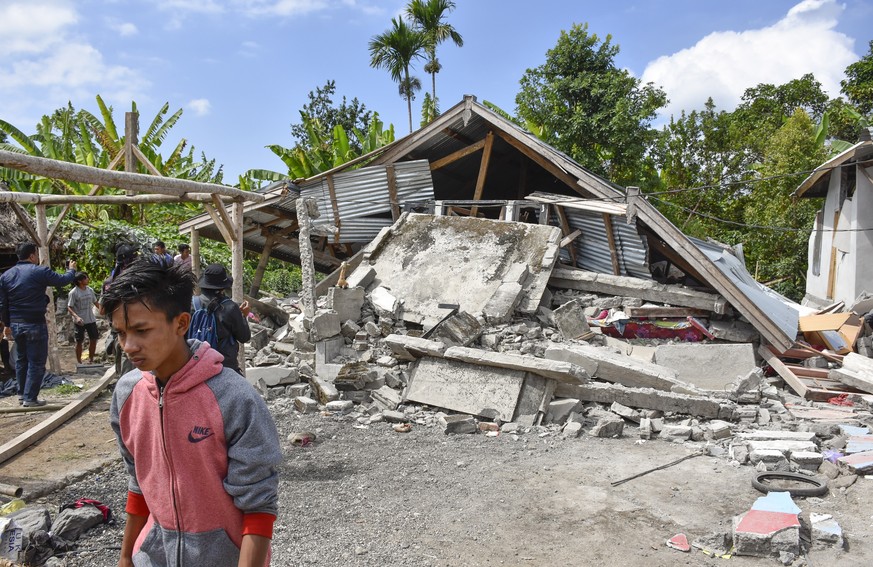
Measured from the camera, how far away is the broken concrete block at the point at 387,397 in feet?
25.9

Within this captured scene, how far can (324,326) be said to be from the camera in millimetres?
9188

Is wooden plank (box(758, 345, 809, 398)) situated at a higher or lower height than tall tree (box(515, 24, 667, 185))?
lower

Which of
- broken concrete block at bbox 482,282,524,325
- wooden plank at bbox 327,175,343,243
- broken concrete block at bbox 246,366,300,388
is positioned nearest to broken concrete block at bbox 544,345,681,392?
broken concrete block at bbox 482,282,524,325

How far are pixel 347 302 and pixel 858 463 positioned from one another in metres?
6.72

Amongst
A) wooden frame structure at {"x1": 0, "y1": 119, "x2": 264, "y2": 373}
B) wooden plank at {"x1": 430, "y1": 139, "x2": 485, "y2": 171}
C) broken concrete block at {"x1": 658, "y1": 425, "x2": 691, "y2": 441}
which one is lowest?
broken concrete block at {"x1": 658, "y1": 425, "x2": 691, "y2": 441}

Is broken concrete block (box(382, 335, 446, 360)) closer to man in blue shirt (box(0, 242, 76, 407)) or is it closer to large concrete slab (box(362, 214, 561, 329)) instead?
large concrete slab (box(362, 214, 561, 329))

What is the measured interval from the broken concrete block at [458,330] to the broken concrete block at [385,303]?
1057mm

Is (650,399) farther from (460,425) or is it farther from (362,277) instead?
(362,277)

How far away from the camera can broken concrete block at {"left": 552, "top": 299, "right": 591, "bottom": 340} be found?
33.2 feet

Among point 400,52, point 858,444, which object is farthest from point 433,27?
point 858,444

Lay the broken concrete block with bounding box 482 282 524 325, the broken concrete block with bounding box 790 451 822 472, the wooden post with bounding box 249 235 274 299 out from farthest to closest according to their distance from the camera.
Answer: the wooden post with bounding box 249 235 274 299, the broken concrete block with bounding box 482 282 524 325, the broken concrete block with bounding box 790 451 822 472

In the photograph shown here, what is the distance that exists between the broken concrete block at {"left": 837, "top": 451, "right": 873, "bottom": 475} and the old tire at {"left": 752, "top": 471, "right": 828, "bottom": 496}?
0.34m

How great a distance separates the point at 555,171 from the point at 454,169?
3735 mm

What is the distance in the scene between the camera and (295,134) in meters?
31.9
